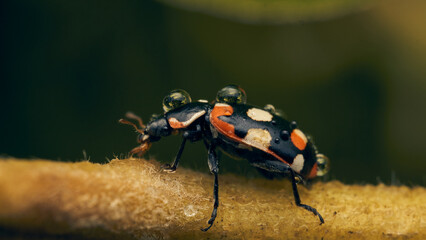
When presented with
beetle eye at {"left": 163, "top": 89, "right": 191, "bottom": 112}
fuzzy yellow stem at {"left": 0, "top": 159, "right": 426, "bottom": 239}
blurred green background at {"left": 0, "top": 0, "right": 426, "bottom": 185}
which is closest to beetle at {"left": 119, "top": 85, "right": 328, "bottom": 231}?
beetle eye at {"left": 163, "top": 89, "right": 191, "bottom": 112}

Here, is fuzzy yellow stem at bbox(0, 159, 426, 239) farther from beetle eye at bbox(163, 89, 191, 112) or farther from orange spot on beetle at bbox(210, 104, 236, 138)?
beetle eye at bbox(163, 89, 191, 112)

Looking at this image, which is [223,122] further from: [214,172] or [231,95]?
[214,172]

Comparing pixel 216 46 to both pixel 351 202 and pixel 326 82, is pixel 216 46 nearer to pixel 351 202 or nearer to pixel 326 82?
pixel 326 82

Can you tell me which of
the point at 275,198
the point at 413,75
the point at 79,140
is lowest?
the point at 79,140

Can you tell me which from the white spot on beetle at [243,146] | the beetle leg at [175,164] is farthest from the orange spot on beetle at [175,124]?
the white spot on beetle at [243,146]

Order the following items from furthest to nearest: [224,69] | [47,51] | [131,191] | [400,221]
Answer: [224,69]
[47,51]
[400,221]
[131,191]

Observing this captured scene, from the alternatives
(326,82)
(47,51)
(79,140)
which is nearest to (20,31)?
(47,51)

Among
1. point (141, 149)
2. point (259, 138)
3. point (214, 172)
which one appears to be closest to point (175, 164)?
point (214, 172)
